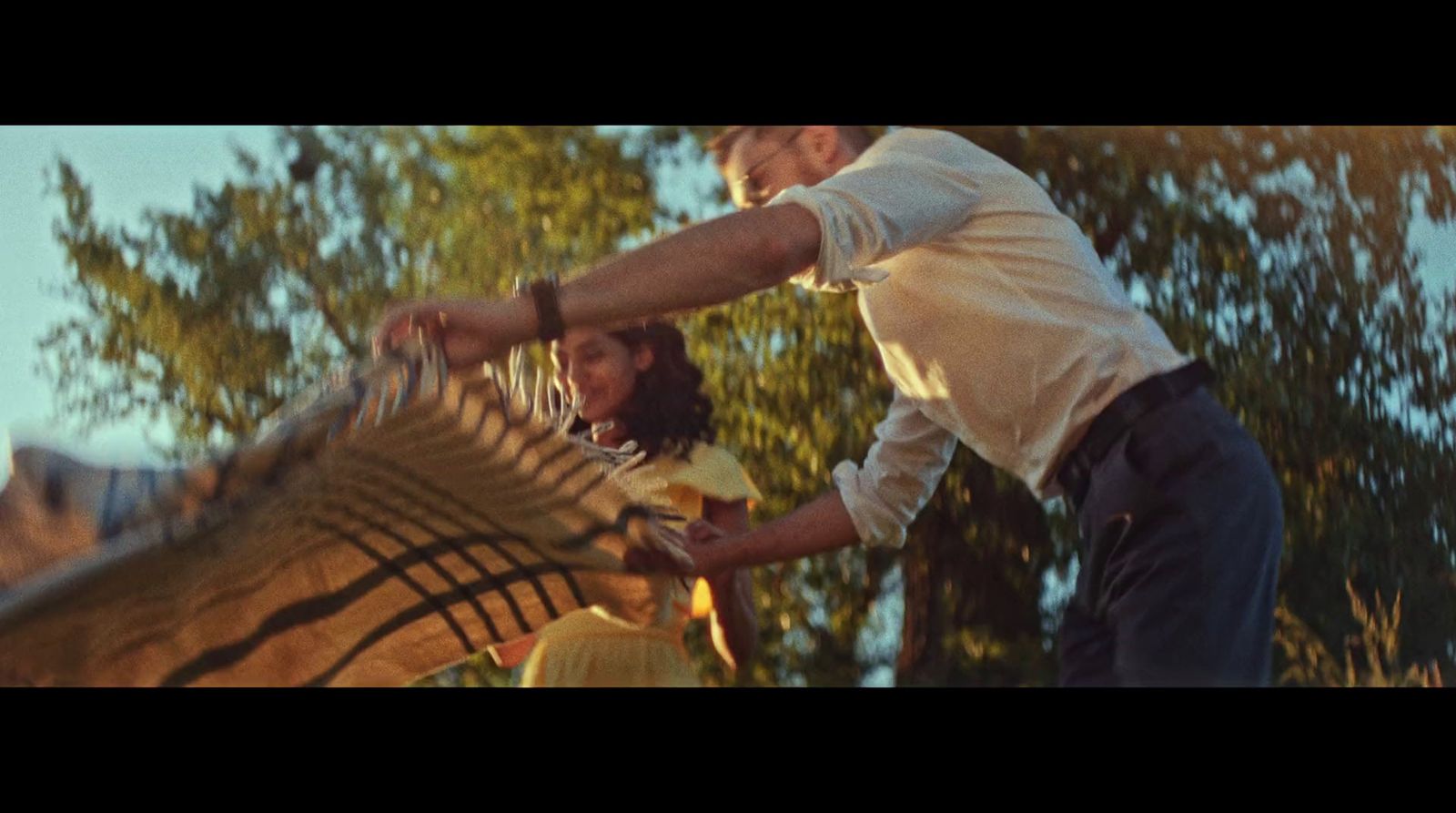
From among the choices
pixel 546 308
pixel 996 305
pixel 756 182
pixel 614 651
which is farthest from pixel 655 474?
pixel 546 308

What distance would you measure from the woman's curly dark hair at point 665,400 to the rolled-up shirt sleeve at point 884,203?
0.70 m

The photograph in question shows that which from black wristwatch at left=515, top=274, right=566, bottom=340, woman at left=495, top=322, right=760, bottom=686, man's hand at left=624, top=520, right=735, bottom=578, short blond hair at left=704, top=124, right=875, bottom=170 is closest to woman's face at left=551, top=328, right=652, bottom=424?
woman at left=495, top=322, right=760, bottom=686

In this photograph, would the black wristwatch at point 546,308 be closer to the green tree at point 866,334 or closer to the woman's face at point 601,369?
the woman's face at point 601,369

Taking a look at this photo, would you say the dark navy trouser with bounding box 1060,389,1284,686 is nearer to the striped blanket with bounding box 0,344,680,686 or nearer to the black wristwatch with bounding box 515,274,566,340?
the striped blanket with bounding box 0,344,680,686

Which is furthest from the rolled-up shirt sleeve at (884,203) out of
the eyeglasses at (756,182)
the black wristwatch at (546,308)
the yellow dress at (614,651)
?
the yellow dress at (614,651)

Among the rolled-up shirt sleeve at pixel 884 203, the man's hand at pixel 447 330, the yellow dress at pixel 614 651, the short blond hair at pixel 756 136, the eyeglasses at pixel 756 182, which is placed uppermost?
the short blond hair at pixel 756 136

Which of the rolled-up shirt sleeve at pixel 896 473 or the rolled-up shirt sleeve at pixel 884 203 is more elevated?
the rolled-up shirt sleeve at pixel 884 203

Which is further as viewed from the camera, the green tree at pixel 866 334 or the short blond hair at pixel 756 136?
the green tree at pixel 866 334

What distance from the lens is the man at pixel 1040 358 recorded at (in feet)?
5.08

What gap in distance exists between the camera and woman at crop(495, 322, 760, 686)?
7.56 ft

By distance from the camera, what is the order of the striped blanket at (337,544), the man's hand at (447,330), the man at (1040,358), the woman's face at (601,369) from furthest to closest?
1. the woman's face at (601,369)
2. the man at (1040,358)
3. the man's hand at (447,330)
4. the striped blanket at (337,544)

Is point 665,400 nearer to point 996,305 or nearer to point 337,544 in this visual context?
point 996,305

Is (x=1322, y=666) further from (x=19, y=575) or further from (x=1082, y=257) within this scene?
(x=19, y=575)

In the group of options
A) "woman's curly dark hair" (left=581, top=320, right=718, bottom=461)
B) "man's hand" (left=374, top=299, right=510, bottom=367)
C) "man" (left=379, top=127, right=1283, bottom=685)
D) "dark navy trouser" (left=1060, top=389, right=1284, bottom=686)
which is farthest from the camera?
"woman's curly dark hair" (left=581, top=320, right=718, bottom=461)
